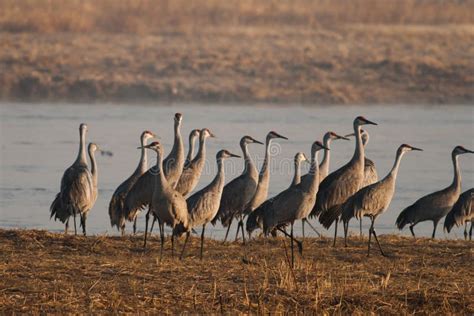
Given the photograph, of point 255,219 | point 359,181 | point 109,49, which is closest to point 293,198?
point 255,219

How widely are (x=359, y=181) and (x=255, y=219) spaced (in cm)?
128

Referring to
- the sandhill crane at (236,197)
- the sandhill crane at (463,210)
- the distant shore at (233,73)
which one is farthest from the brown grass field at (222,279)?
the distant shore at (233,73)

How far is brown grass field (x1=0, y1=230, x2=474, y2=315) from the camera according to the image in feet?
24.3

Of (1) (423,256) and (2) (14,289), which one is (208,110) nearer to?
(1) (423,256)

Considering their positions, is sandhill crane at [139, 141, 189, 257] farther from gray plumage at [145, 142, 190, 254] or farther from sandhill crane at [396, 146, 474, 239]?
sandhill crane at [396, 146, 474, 239]

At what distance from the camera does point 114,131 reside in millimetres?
19094

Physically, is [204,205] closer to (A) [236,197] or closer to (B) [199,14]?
(A) [236,197]

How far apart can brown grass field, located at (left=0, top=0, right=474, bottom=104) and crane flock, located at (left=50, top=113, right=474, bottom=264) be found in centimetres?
1229

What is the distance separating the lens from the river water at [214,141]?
1316cm

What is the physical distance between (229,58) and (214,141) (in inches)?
320

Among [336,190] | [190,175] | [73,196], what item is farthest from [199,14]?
[336,190]

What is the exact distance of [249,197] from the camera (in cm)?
1053

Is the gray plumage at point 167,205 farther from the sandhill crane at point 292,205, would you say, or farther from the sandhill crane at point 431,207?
the sandhill crane at point 431,207

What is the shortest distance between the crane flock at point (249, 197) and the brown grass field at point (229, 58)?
484 inches
